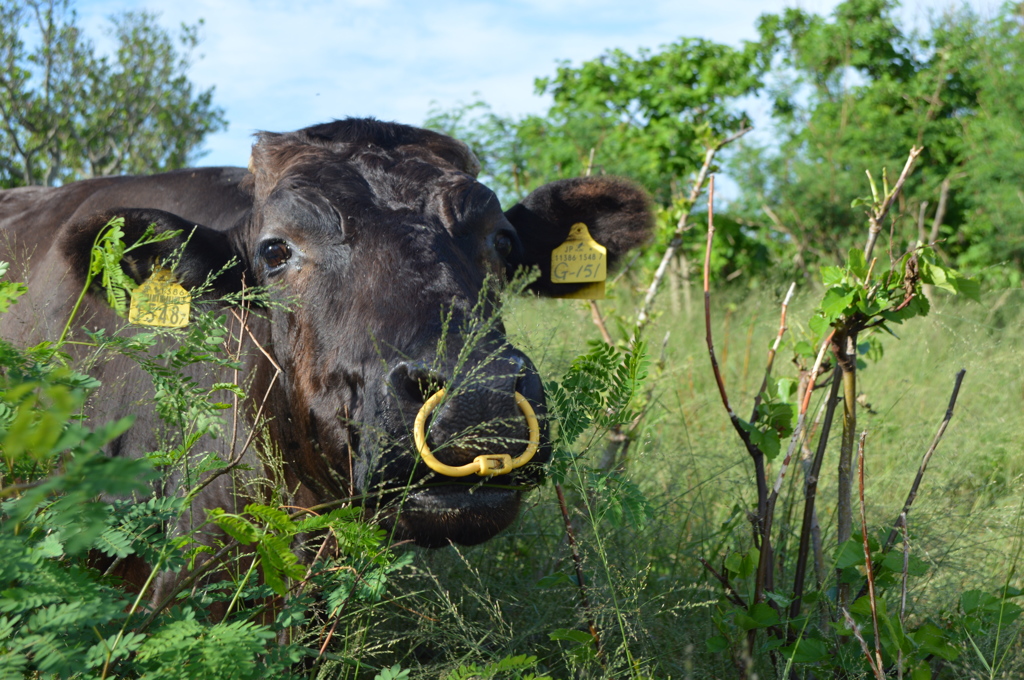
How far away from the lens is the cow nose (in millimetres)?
2023

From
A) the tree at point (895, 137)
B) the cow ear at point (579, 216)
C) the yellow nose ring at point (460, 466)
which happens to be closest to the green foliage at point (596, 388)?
the yellow nose ring at point (460, 466)

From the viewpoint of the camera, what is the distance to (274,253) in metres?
2.68

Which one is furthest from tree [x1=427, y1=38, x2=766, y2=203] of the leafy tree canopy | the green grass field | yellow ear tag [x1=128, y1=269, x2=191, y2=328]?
yellow ear tag [x1=128, y1=269, x2=191, y2=328]

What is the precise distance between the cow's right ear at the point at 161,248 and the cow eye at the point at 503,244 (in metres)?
0.87

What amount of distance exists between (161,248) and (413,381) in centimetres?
133

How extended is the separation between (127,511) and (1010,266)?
37.0ft

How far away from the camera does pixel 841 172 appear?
36.2 ft

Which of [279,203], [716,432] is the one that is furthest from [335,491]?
[716,432]

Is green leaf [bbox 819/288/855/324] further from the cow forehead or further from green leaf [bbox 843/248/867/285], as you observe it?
the cow forehead

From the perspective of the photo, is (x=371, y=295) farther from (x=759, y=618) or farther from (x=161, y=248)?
(x=759, y=618)

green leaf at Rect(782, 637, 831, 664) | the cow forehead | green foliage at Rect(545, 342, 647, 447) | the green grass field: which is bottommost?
the green grass field

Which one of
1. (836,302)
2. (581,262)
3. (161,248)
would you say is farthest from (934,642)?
(161,248)

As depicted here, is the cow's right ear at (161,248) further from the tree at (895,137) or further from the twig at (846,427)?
the tree at (895,137)

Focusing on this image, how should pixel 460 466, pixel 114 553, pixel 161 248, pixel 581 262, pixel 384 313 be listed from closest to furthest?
pixel 114 553, pixel 460 466, pixel 384 313, pixel 161 248, pixel 581 262
